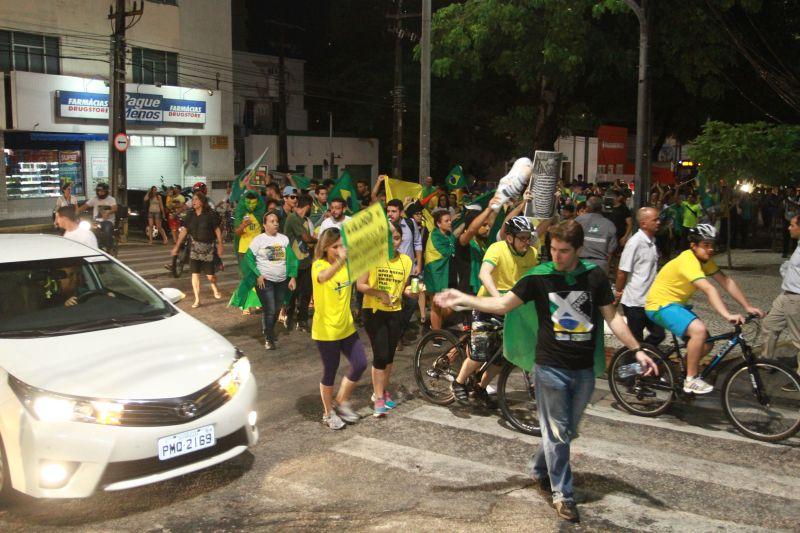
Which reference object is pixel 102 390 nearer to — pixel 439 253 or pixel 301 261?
pixel 439 253

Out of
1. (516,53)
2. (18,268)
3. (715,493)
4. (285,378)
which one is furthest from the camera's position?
(516,53)

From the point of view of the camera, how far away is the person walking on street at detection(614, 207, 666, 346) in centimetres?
818

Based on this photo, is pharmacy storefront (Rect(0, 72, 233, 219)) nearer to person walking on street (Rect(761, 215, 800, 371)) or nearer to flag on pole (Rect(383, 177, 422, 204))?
flag on pole (Rect(383, 177, 422, 204))

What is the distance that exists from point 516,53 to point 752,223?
1012 centimetres

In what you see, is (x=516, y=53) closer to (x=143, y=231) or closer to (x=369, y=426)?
(x=143, y=231)

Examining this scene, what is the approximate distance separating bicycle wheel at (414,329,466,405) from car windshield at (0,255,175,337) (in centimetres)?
254

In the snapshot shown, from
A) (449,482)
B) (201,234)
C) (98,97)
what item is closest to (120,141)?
(98,97)

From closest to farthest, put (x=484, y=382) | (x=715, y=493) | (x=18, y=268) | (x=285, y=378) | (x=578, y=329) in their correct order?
(x=578, y=329), (x=715, y=493), (x=18, y=268), (x=484, y=382), (x=285, y=378)

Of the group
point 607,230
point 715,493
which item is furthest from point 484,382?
point 607,230

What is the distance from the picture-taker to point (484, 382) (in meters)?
7.32

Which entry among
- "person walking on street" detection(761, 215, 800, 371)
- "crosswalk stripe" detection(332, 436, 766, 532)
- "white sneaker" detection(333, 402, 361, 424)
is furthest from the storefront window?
"person walking on street" detection(761, 215, 800, 371)

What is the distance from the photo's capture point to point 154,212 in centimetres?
2339

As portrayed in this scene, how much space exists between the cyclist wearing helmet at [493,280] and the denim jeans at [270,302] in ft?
11.3

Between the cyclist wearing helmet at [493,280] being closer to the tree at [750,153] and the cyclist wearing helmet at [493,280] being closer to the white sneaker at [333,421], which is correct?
the white sneaker at [333,421]
